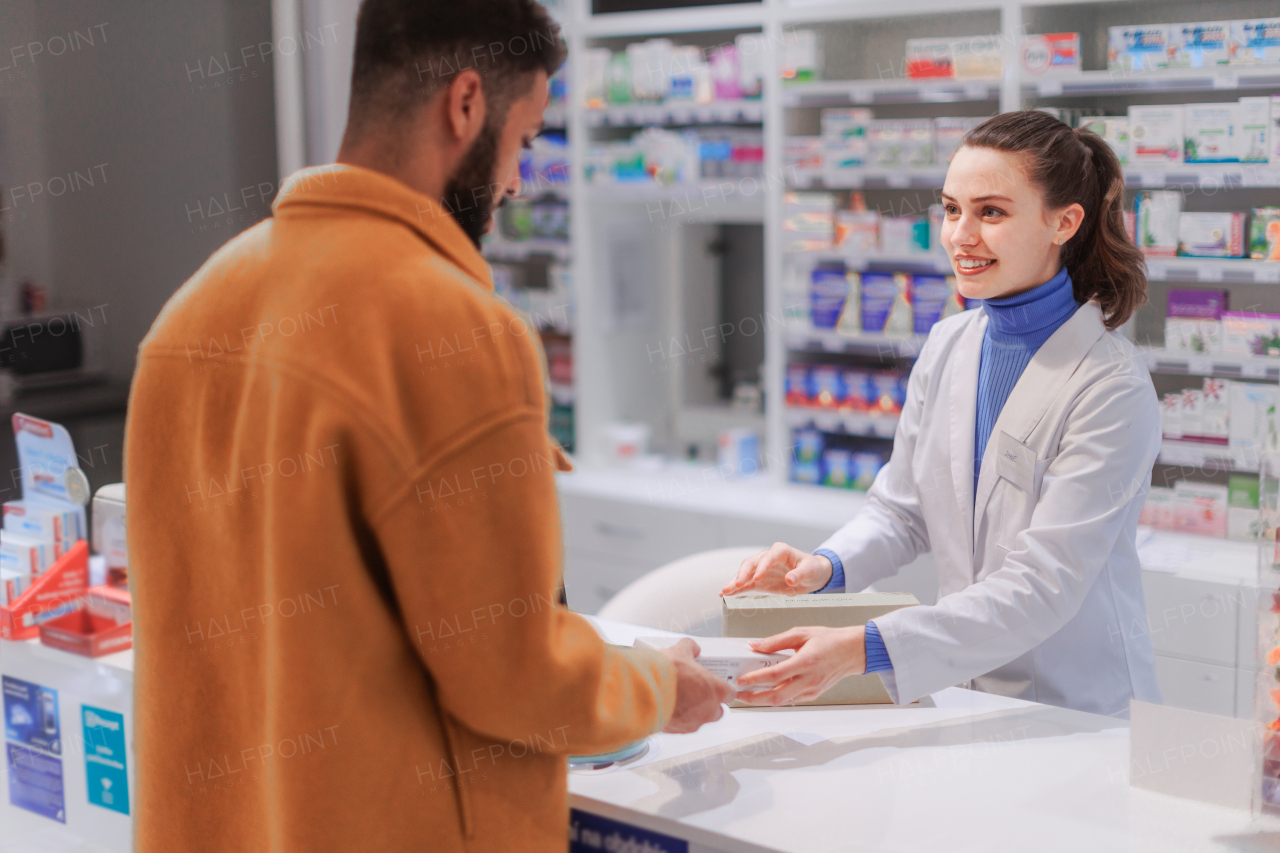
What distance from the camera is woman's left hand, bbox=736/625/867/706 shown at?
1728 mm

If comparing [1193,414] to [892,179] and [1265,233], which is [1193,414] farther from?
[892,179]

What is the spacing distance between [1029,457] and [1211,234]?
6.65 feet

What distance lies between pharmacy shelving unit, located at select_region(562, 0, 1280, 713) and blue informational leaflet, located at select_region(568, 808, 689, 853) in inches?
97.0

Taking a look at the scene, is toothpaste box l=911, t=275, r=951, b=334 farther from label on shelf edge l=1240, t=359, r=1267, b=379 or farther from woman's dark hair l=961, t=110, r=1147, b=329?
woman's dark hair l=961, t=110, r=1147, b=329

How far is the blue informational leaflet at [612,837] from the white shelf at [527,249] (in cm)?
354

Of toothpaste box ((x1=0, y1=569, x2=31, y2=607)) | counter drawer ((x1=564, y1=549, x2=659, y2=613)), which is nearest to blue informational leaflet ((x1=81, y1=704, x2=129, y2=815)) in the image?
toothpaste box ((x1=0, y1=569, x2=31, y2=607))

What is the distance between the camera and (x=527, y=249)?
202 inches

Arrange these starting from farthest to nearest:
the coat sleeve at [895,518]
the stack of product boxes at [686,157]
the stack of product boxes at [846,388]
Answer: the stack of product boxes at [686,157], the stack of product boxes at [846,388], the coat sleeve at [895,518]

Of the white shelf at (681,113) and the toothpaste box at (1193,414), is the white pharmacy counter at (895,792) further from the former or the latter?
the white shelf at (681,113)

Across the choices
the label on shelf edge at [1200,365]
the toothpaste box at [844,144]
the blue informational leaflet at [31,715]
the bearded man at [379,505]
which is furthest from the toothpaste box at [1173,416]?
the blue informational leaflet at [31,715]

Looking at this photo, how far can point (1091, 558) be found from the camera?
196 cm

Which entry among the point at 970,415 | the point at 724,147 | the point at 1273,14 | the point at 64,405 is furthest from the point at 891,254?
the point at 64,405

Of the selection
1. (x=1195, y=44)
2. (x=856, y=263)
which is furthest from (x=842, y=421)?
(x=1195, y=44)

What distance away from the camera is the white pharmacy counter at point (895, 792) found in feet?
5.03
